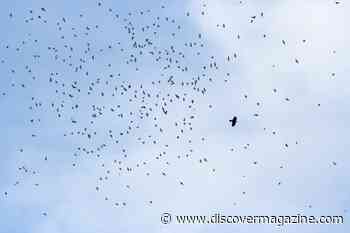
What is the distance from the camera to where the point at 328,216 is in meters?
31.4

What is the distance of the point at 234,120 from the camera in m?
31.2

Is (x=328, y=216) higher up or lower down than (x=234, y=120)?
lower down

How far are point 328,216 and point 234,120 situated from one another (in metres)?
20.1
